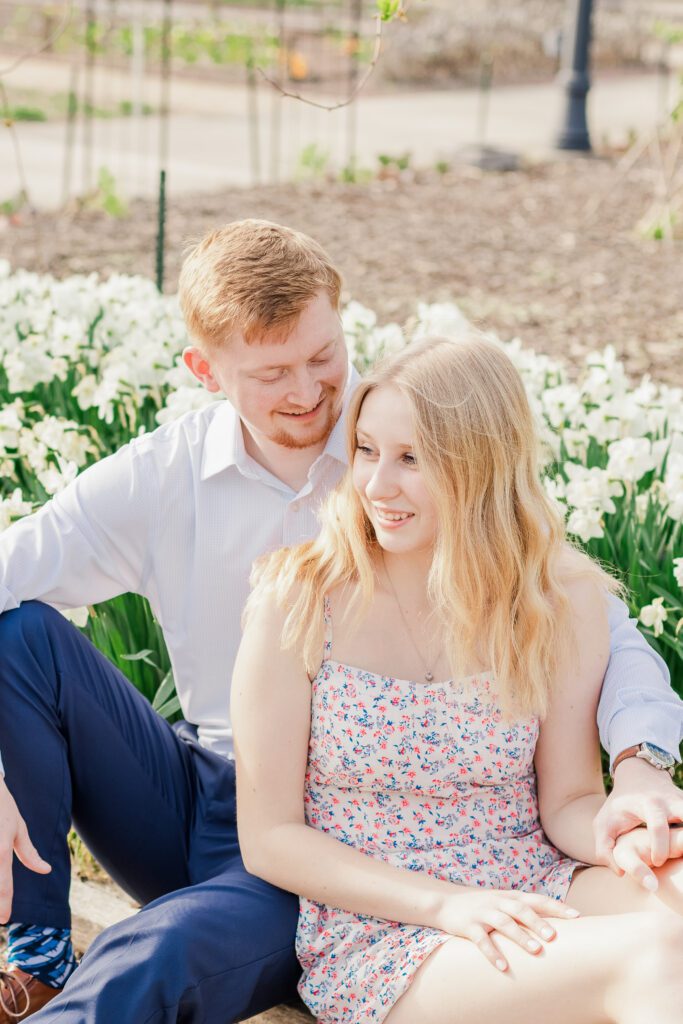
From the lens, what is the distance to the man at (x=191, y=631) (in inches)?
81.4

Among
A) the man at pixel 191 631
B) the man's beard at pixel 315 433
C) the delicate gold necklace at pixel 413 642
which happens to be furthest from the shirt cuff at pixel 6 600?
the delicate gold necklace at pixel 413 642

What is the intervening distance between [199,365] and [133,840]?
2.82 ft

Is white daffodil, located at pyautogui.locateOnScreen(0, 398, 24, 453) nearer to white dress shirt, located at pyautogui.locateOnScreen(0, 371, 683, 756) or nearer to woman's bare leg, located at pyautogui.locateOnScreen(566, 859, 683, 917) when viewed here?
white dress shirt, located at pyautogui.locateOnScreen(0, 371, 683, 756)

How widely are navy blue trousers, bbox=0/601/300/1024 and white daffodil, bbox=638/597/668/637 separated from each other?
0.79 meters

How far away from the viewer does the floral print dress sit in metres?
2.02

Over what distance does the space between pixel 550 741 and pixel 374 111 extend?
12.7m

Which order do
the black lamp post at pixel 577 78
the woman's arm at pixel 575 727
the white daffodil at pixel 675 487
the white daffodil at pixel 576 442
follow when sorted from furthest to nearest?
the black lamp post at pixel 577 78 → the white daffodil at pixel 576 442 → the white daffodil at pixel 675 487 → the woman's arm at pixel 575 727

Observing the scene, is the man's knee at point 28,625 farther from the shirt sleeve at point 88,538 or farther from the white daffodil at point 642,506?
the white daffodil at point 642,506

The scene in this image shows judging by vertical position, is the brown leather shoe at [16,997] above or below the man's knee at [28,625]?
below

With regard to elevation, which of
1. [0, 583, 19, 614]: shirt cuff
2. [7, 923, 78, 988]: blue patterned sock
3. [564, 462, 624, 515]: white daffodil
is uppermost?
[564, 462, 624, 515]: white daffodil

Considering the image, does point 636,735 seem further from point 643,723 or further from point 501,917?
point 501,917

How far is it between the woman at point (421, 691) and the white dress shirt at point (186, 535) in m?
0.24

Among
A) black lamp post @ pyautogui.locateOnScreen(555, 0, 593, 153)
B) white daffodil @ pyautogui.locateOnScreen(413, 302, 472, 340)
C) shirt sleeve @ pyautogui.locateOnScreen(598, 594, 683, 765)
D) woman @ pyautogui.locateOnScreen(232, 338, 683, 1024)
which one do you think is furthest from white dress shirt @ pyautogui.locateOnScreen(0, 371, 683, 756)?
black lamp post @ pyautogui.locateOnScreen(555, 0, 593, 153)

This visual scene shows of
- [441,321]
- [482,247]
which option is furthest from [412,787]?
[482,247]
